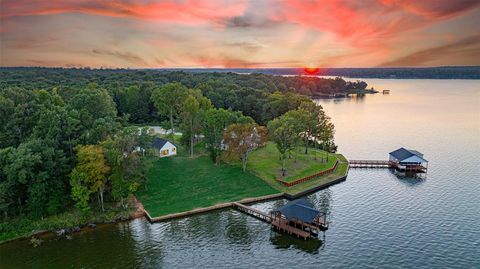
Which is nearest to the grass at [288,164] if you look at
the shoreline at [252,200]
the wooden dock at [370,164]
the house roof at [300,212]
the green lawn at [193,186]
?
the green lawn at [193,186]

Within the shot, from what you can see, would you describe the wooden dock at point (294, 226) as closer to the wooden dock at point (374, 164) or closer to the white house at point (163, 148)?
the white house at point (163, 148)

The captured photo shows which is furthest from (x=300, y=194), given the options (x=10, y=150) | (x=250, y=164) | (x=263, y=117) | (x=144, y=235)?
(x=263, y=117)

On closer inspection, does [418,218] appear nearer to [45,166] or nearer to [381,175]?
[381,175]

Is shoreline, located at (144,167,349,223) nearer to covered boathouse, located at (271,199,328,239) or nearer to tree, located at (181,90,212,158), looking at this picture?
covered boathouse, located at (271,199,328,239)

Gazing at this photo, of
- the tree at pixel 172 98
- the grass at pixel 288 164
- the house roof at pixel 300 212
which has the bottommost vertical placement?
the house roof at pixel 300 212

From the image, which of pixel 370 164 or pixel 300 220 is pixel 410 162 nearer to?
pixel 370 164

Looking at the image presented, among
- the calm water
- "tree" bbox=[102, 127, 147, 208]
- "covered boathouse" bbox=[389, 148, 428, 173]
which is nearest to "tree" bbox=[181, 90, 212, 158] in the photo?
"tree" bbox=[102, 127, 147, 208]

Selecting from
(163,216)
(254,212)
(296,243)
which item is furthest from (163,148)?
(296,243)
